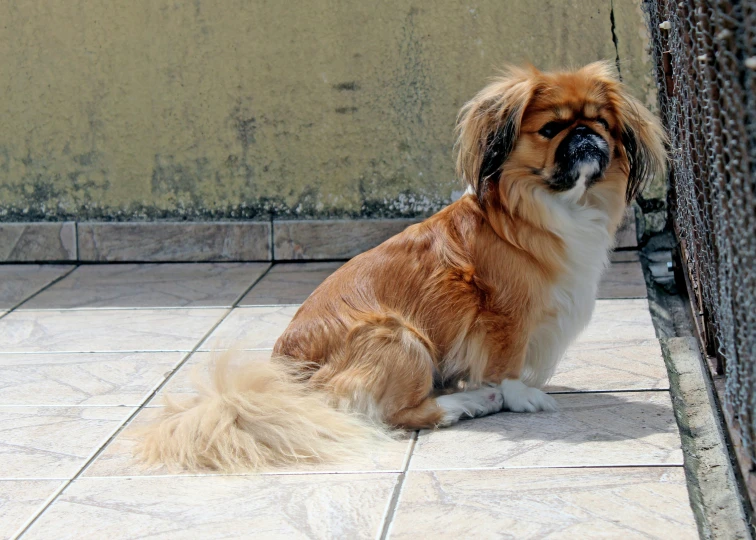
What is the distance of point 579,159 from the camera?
3076mm

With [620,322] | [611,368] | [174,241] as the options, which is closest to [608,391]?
[611,368]

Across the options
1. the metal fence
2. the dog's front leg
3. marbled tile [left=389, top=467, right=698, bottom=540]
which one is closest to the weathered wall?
the metal fence

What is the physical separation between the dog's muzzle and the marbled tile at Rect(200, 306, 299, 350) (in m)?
1.64

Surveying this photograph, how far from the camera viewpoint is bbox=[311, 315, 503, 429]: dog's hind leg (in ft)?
10.3

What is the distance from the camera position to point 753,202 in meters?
1.94

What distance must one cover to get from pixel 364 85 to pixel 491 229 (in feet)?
8.29

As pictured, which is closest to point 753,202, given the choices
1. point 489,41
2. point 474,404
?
point 474,404

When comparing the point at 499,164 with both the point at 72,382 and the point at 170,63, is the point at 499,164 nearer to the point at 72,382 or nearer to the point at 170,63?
the point at 72,382

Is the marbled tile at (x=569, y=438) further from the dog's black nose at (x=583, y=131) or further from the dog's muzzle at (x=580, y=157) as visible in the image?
the dog's black nose at (x=583, y=131)

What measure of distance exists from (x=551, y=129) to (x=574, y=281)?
0.54m

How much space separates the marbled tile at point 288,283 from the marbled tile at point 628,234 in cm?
165

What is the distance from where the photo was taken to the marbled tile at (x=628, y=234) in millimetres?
5387

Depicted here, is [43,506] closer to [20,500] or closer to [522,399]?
[20,500]

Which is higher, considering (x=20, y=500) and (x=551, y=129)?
(x=551, y=129)
